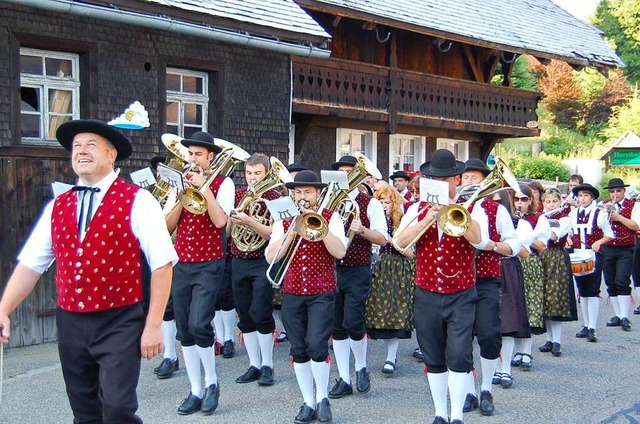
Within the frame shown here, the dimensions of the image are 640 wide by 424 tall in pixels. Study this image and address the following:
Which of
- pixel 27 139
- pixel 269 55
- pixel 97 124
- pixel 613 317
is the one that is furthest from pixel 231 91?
pixel 97 124

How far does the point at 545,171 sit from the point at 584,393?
24941mm

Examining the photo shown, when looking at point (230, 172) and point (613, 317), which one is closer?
point (230, 172)

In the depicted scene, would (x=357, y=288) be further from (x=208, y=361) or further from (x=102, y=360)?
(x=102, y=360)

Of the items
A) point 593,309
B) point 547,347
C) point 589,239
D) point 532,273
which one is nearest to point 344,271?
point 532,273

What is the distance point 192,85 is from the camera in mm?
11875

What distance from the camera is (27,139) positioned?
31.4ft

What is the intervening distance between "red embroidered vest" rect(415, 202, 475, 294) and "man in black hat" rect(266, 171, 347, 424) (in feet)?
2.44

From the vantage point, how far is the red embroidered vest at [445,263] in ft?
18.0

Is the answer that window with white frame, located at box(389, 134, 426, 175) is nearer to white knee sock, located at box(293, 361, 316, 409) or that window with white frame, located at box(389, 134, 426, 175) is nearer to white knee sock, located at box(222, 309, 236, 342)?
white knee sock, located at box(222, 309, 236, 342)

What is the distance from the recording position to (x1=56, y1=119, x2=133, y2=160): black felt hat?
4164mm

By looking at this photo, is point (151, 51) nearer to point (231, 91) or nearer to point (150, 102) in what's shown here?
point (150, 102)

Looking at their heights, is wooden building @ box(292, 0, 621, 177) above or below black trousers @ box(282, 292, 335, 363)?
above

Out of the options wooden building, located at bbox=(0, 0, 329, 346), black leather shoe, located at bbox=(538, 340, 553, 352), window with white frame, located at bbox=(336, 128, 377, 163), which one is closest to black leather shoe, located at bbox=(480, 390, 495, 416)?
black leather shoe, located at bbox=(538, 340, 553, 352)

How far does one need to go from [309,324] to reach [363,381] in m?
1.35
